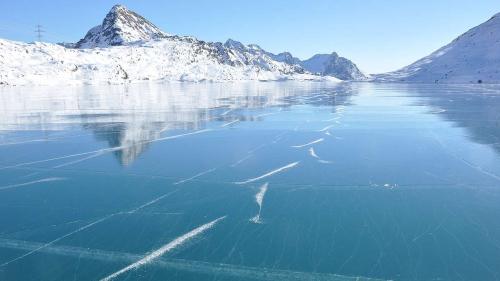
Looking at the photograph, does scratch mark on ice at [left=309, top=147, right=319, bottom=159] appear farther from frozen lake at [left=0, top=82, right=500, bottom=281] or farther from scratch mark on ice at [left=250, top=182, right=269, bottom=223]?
scratch mark on ice at [left=250, top=182, right=269, bottom=223]

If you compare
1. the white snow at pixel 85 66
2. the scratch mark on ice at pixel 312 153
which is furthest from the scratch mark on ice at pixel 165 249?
the white snow at pixel 85 66

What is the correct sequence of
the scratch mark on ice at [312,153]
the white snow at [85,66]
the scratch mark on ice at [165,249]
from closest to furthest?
the scratch mark on ice at [165,249] < the scratch mark on ice at [312,153] < the white snow at [85,66]

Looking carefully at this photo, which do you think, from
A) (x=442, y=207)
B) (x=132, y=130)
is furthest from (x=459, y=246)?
(x=132, y=130)

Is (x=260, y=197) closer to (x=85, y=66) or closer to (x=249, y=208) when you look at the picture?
(x=249, y=208)

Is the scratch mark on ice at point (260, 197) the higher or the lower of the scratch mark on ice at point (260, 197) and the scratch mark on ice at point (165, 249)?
the higher

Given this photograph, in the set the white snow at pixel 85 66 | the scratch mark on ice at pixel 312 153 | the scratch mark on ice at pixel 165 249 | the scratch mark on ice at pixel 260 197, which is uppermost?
the white snow at pixel 85 66

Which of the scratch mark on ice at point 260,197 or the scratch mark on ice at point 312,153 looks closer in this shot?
the scratch mark on ice at point 260,197

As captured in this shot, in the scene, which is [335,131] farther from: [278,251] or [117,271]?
[117,271]

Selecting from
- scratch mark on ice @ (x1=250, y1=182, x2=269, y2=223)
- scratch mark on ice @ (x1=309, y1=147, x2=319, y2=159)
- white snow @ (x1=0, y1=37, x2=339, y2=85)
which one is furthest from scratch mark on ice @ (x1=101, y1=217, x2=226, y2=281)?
white snow @ (x1=0, y1=37, x2=339, y2=85)

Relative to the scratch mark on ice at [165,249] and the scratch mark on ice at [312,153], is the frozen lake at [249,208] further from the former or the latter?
the scratch mark on ice at [312,153]
